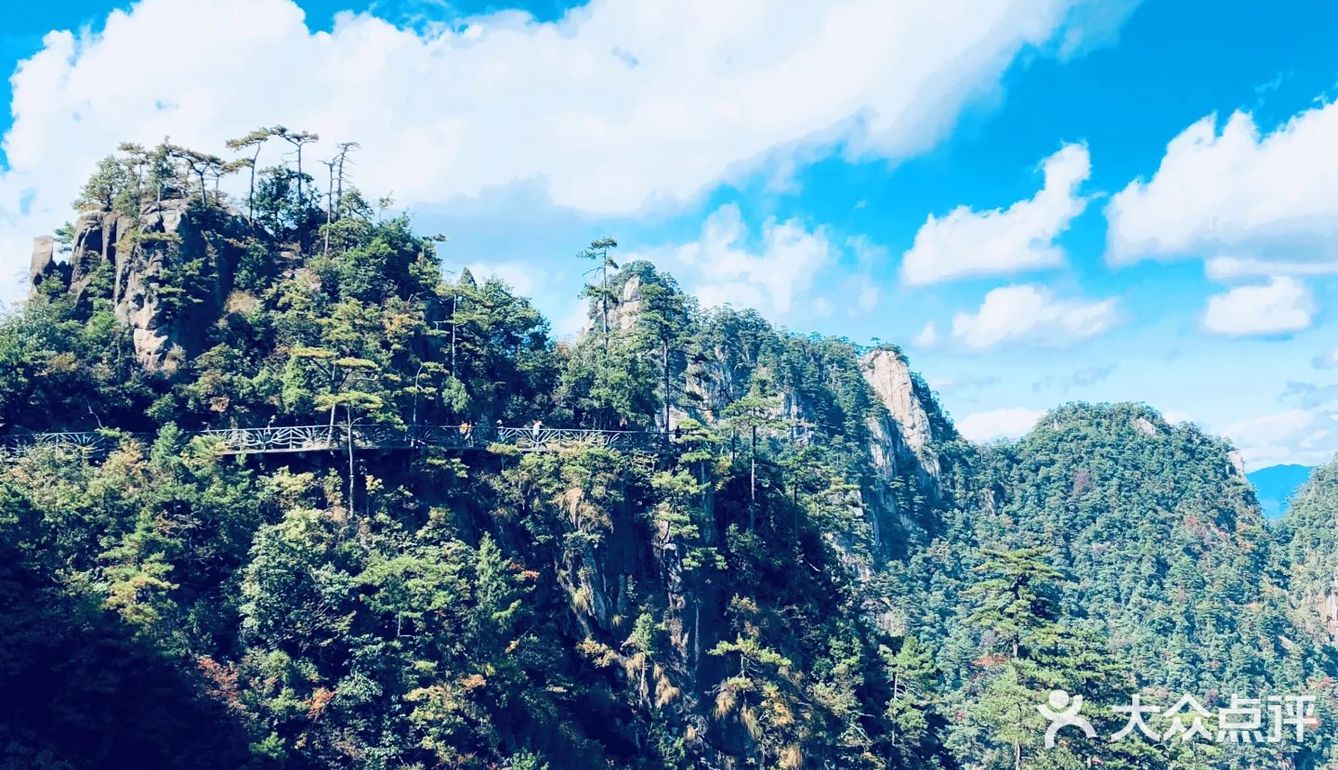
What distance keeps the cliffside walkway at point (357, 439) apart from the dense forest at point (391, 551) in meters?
0.34

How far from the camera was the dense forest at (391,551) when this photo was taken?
2362 centimetres

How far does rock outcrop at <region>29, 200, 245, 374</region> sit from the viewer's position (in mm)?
32312

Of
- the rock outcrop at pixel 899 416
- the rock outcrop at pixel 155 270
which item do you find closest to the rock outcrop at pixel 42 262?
the rock outcrop at pixel 155 270

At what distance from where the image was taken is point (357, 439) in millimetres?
31625

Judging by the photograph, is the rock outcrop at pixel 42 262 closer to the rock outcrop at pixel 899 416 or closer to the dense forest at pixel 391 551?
A: the dense forest at pixel 391 551

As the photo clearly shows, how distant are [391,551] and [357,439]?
4154 mm

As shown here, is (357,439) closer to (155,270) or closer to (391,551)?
(391,551)

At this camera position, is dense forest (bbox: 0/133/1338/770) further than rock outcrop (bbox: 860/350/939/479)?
No

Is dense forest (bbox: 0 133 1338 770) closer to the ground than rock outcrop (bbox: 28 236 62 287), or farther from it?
closer to the ground

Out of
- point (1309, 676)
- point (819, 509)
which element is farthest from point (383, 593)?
point (1309, 676)

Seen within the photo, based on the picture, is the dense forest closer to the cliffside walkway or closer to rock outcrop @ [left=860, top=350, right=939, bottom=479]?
the cliffside walkway

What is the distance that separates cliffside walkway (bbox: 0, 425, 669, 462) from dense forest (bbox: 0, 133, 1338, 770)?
0.34 m

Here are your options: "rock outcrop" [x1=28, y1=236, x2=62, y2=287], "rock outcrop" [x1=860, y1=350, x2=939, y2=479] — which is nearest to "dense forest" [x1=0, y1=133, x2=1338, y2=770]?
"rock outcrop" [x1=28, y1=236, x2=62, y2=287]

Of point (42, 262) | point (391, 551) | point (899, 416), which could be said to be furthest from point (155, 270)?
point (899, 416)
